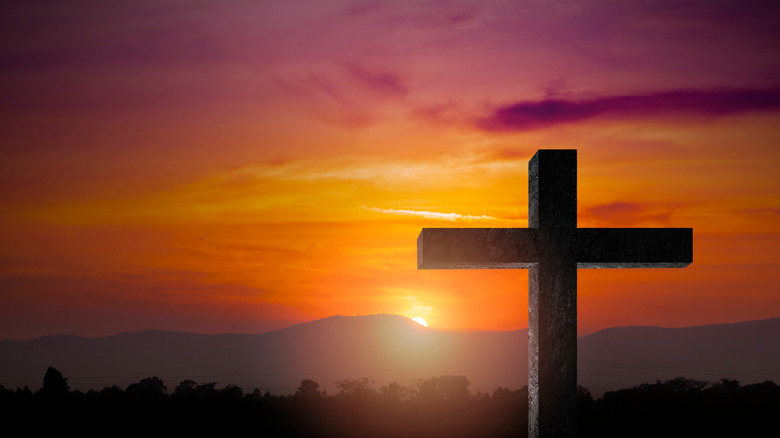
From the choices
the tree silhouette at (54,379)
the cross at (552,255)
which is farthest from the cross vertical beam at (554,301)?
the tree silhouette at (54,379)

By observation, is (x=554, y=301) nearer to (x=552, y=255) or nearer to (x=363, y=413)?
(x=552, y=255)

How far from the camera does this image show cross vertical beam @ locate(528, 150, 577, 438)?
8648mm

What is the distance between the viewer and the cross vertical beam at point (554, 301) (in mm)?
8648

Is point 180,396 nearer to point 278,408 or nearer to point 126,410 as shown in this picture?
point 126,410

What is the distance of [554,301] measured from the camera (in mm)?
8742

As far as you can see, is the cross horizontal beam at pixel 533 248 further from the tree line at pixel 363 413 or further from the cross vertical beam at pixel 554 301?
the tree line at pixel 363 413

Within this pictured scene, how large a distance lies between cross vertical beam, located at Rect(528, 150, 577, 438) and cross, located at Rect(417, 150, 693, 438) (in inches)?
0.5

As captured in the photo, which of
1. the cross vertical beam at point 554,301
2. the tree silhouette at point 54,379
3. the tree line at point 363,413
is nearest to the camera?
the cross vertical beam at point 554,301

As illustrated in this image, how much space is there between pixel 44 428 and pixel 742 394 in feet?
50.2

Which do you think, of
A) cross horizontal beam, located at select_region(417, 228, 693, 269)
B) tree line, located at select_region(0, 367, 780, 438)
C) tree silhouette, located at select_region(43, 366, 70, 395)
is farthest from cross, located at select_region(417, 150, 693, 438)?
tree silhouette, located at select_region(43, 366, 70, 395)

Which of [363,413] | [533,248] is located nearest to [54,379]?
[363,413]

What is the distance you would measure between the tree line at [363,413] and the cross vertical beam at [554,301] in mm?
5576

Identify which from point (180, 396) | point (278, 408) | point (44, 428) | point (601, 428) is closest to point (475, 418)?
point (601, 428)

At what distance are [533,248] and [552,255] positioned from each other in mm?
250
